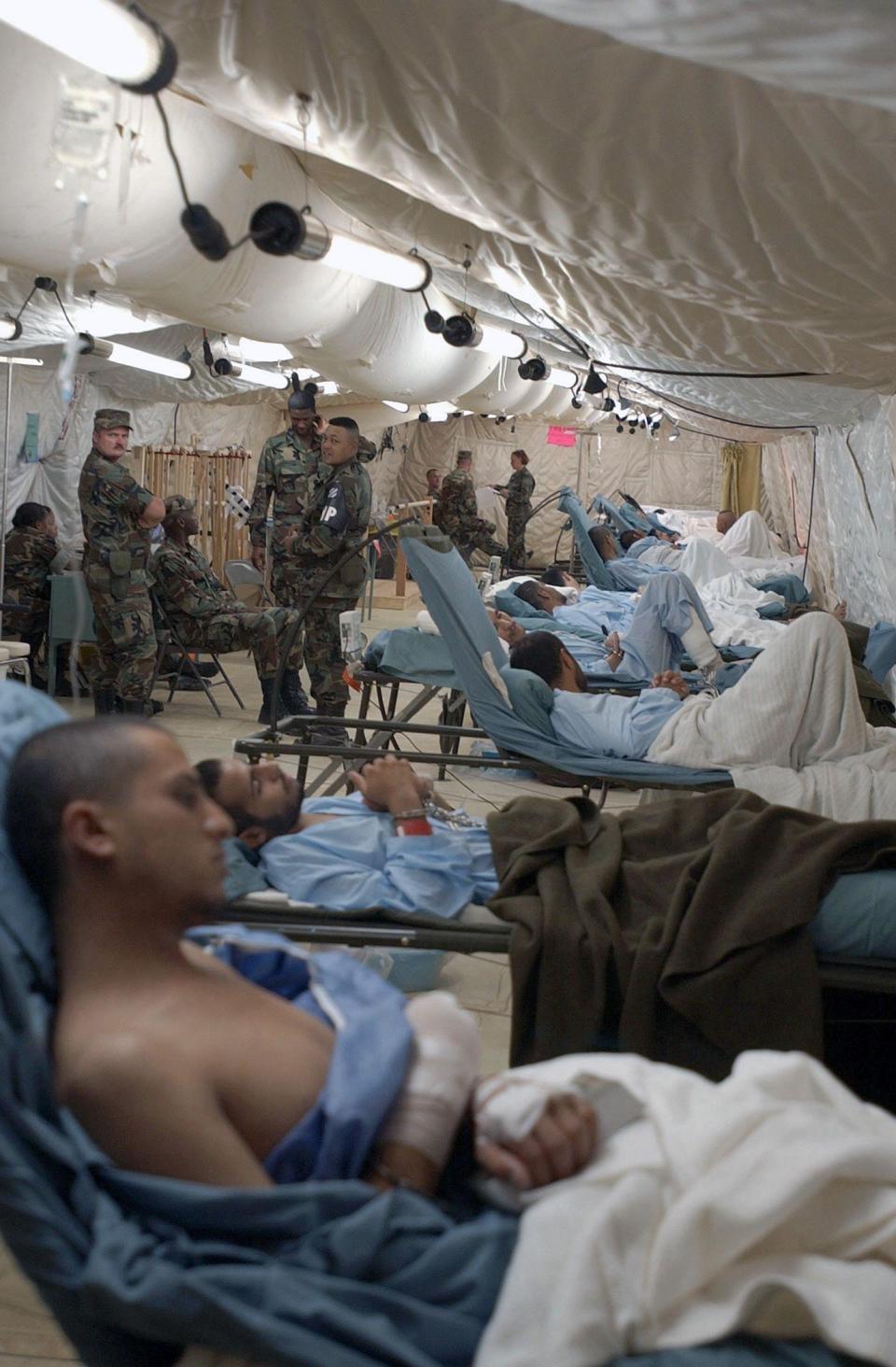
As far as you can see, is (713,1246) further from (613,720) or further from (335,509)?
(335,509)

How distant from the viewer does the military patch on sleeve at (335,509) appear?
6.54 metres

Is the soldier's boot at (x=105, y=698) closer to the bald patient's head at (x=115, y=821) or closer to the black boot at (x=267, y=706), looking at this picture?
the black boot at (x=267, y=706)

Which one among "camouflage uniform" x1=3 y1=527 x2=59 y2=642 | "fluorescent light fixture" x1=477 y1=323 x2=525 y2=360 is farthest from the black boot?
"fluorescent light fixture" x1=477 y1=323 x2=525 y2=360

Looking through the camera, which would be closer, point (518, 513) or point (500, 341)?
point (500, 341)

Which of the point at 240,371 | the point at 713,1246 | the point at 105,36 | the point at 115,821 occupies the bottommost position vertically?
the point at 713,1246

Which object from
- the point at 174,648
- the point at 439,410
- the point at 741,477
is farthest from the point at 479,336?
the point at 741,477

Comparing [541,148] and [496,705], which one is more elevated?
[541,148]

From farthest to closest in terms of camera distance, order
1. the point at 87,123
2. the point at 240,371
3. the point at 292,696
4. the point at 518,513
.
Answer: the point at 518,513, the point at 240,371, the point at 292,696, the point at 87,123

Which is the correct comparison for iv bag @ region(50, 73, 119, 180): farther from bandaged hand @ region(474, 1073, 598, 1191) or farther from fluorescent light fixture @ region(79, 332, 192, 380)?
fluorescent light fixture @ region(79, 332, 192, 380)

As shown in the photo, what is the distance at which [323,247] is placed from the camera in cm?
294

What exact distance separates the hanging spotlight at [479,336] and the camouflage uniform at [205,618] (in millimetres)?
1831

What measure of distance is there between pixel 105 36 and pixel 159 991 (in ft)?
3.82

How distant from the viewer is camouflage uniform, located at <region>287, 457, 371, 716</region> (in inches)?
258

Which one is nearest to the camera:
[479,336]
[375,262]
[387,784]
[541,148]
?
[541,148]
